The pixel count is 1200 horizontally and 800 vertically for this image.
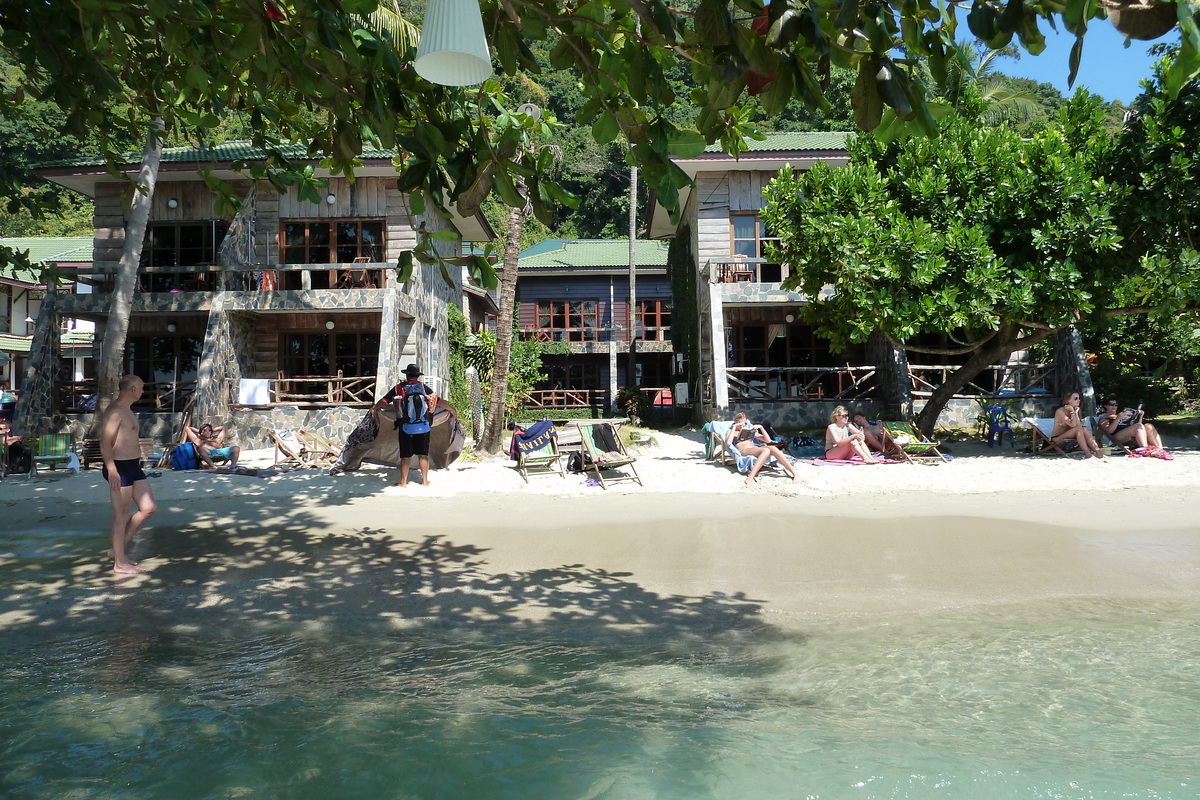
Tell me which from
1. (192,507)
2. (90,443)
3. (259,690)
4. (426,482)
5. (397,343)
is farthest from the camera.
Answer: (397,343)

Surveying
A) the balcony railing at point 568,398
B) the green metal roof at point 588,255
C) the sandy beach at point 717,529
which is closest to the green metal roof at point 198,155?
the sandy beach at point 717,529

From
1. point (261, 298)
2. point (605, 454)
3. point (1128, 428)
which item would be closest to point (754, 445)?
point (605, 454)

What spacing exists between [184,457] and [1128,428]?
49.2 ft

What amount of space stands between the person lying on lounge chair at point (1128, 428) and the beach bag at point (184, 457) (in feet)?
48.3

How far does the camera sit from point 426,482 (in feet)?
34.6

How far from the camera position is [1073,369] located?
1641cm

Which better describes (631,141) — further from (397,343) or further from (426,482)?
(397,343)

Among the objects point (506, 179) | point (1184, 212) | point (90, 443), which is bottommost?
point (90, 443)

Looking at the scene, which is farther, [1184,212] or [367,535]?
[1184,212]

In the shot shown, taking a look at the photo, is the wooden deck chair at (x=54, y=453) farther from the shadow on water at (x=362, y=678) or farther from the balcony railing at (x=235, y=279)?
the shadow on water at (x=362, y=678)

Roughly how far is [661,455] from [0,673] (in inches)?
421

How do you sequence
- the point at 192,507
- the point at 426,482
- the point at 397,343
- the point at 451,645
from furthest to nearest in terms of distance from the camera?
1. the point at 397,343
2. the point at 426,482
3. the point at 192,507
4. the point at 451,645

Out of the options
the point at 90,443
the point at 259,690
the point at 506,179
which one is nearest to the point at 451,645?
the point at 259,690

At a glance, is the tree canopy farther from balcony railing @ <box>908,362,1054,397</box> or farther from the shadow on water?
the shadow on water
